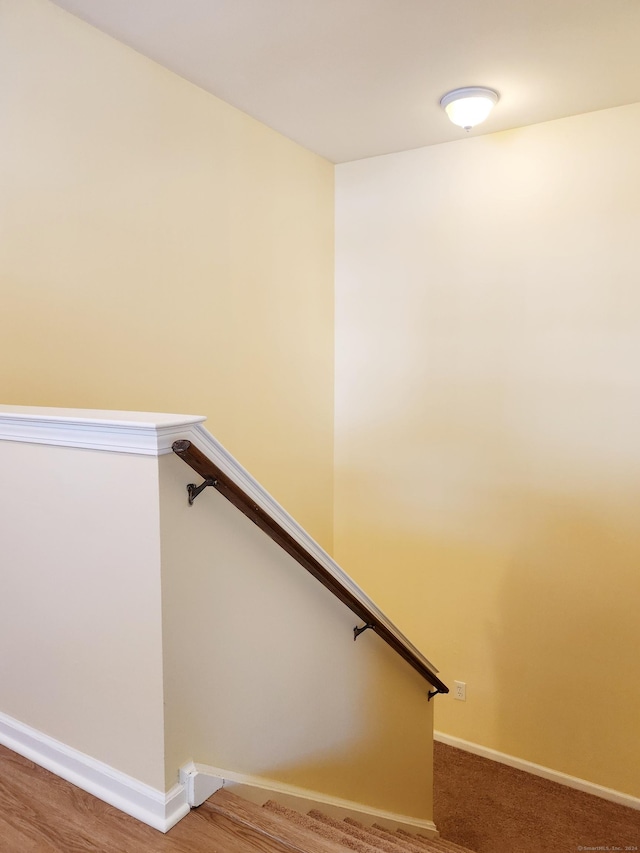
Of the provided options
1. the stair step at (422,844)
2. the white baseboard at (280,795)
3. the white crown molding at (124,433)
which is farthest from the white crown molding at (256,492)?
the stair step at (422,844)

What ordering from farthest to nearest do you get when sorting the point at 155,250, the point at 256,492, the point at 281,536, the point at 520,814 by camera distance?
the point at 520,814, the point at 155,250, the point at 281,536, the point at 256,492

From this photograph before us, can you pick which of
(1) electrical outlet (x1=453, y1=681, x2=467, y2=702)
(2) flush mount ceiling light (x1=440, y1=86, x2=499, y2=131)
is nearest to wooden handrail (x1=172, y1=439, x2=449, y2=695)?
(1) electrical outlet (x1=453, y1=681, x2=467, y2=702)

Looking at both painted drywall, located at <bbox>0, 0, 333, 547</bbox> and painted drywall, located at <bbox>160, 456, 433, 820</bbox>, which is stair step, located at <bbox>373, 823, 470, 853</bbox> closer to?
painted drywall, located at <bbox>160, 456, 433, 820</bbox>

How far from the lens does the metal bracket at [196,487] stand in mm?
1398

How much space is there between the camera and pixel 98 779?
1506 millimetres

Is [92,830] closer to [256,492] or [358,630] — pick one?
[256,492]

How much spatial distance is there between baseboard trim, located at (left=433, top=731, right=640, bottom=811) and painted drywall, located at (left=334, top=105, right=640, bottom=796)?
0.12 feet

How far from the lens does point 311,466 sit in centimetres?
371

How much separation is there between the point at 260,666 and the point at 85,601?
0.53 metres

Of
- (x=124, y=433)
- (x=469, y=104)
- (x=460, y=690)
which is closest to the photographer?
(x=124, y=433)

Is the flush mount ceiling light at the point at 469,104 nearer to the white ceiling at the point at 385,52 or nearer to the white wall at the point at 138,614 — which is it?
the white ceiling at the point at 385,52

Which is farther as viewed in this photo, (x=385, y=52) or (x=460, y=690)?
(x=460, y=690)

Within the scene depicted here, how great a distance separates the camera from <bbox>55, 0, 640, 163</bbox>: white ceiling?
206 cm

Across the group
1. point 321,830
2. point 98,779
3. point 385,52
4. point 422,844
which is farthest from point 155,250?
point 422,844
